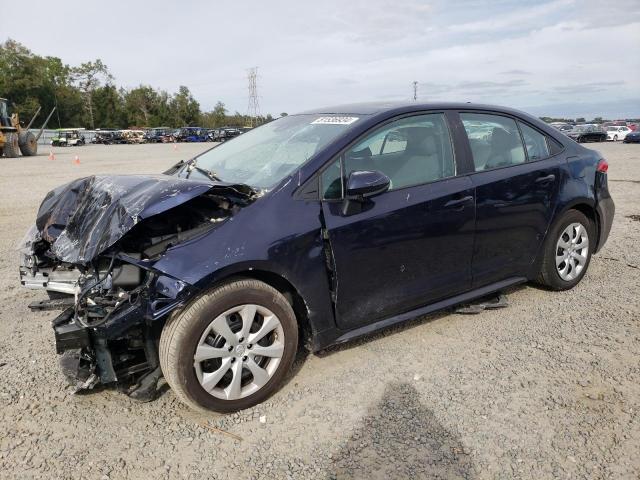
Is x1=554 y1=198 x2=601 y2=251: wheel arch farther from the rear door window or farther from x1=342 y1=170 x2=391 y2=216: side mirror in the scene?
x1=342 y1=170 x2=391 y2=216: side mirror

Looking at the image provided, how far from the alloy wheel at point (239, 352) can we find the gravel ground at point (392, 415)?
0.18 metres

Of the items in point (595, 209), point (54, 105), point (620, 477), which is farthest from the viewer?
point (54, 105)

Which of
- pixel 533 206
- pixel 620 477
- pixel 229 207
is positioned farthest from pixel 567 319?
pixel 229 207

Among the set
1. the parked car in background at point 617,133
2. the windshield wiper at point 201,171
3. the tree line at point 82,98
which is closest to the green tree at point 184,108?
the tree line at point 82,98

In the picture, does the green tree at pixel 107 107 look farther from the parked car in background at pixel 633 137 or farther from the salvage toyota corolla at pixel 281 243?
the salvage toyota corolla at pixel 281 243

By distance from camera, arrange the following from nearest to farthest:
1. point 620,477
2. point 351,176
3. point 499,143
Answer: point 620,477
point 351,176
point 499,143

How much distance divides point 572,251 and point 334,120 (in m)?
2.50

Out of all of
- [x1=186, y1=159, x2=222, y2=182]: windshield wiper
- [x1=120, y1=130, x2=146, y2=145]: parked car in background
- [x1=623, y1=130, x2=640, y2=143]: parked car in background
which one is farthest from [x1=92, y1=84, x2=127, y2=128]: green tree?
[x1=186, y1=159, x2=222, y2=182]: windshield wiper

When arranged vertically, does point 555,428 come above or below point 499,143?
below

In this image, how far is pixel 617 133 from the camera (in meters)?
36.5

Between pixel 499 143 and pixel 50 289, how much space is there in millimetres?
Answer: 3406

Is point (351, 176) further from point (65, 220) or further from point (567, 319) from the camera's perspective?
point (567, 319)

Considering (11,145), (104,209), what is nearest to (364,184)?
(104,209)

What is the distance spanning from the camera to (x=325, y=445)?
249 cm
